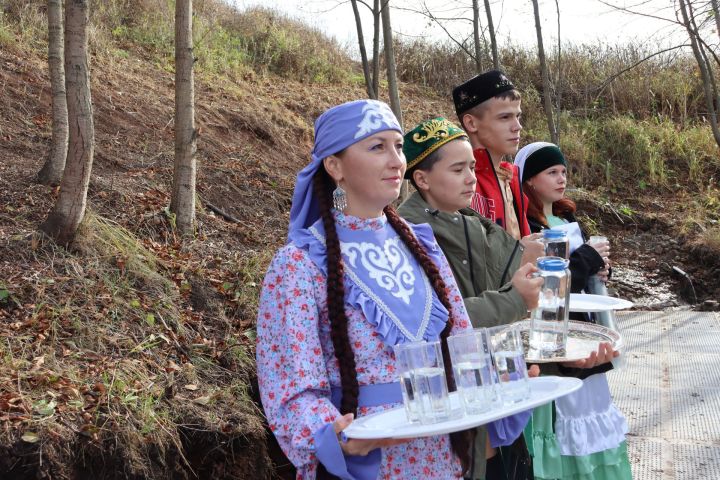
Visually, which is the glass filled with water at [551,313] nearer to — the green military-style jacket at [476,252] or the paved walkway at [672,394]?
the green military-style jacket at [476,252]

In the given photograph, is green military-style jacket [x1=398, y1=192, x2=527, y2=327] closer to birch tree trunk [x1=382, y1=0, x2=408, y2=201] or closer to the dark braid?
the dark braid

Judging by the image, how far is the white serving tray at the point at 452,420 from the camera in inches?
75.9

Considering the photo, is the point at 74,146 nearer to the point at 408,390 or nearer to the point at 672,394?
the point at 408,390

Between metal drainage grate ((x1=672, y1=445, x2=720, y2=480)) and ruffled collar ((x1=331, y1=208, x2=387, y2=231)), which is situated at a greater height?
ruffled collar ((x1=331, y1=208, x2=387, y2=231))

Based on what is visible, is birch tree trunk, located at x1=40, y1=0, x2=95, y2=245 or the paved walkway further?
birch tree trunk, located at x1=40, y1=0, x2=95, y2=245

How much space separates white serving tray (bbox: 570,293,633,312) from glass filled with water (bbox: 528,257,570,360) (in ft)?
0.72

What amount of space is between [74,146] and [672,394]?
4398 millimetres

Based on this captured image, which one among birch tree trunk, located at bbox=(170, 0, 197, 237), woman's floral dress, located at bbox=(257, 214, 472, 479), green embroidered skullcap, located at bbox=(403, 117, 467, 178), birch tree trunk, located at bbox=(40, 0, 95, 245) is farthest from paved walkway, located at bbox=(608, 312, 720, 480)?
birch tree trunk, located at bbox=(40, 0, 95, 245)

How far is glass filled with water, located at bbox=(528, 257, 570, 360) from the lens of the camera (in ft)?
9.45

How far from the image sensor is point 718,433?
17.0 ft

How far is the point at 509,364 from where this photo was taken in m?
2.23

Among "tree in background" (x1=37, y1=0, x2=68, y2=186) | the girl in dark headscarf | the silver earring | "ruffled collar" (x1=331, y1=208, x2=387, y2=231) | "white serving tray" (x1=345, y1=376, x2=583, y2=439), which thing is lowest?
the girl in dark headscarf

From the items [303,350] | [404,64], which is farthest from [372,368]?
[404,64]

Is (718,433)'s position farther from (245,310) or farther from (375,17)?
(375,17)
